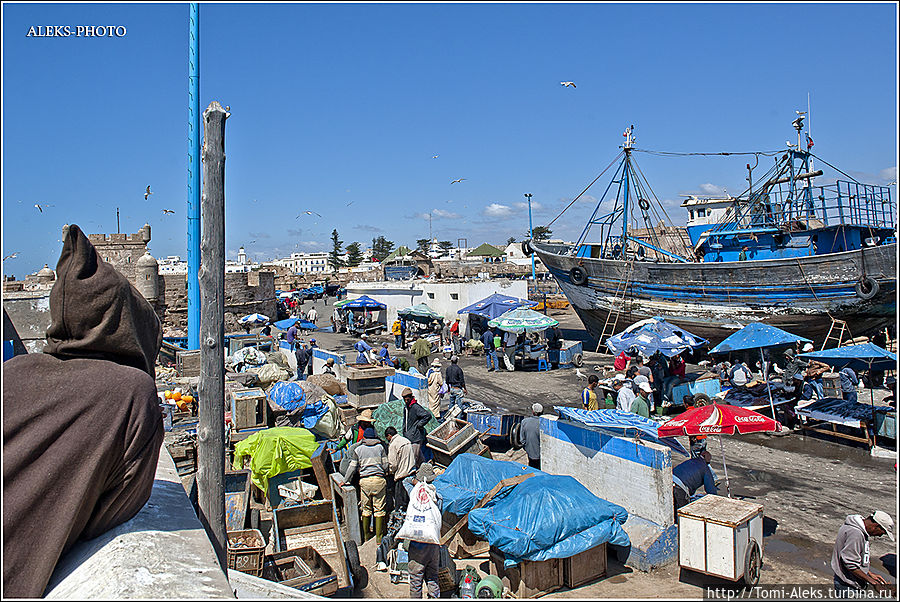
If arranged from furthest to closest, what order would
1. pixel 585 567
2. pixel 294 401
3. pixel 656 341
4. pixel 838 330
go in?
pixel 838 330
pixel 656 341
pixel 294 401
pixel 585 567

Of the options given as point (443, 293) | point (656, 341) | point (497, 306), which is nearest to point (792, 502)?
point (656, 341)

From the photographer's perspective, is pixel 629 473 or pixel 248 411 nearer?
pixel 629 473

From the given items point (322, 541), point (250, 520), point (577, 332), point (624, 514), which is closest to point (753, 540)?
point (624, 514)

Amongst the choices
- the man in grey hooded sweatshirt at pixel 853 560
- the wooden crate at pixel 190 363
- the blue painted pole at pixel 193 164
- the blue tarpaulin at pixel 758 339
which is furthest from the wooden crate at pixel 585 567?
the blue painted pole at pixel 193 164

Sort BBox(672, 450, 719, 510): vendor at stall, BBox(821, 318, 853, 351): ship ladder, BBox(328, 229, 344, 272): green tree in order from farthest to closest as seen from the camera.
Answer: BBox(328, 229, 344, 272): green tree
BBox(821, 318, 853, 351): ship ladder
BBox(672, 450, 719, 510): vendor at stall

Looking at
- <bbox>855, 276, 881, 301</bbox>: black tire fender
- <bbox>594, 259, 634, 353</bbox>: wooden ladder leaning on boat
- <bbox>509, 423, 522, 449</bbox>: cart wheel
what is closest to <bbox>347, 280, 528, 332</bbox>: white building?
<bbox>594, 259, 634, 353</bbox>: wooden ladder leaning on boat

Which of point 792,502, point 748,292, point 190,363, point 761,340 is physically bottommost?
point 792,502

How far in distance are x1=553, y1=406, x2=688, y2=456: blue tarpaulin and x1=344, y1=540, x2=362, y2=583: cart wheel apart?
345cm

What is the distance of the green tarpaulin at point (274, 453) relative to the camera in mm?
7516

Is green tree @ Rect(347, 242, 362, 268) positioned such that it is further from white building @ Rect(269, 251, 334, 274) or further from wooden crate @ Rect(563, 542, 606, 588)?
wooden crate @ Rect(563, 542, 606, 588)

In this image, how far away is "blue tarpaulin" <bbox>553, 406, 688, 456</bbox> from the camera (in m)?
7.91

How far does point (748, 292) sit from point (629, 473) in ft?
49.6

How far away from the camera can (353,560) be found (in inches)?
249

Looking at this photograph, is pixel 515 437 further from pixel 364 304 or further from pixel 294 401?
pixel 364 304
